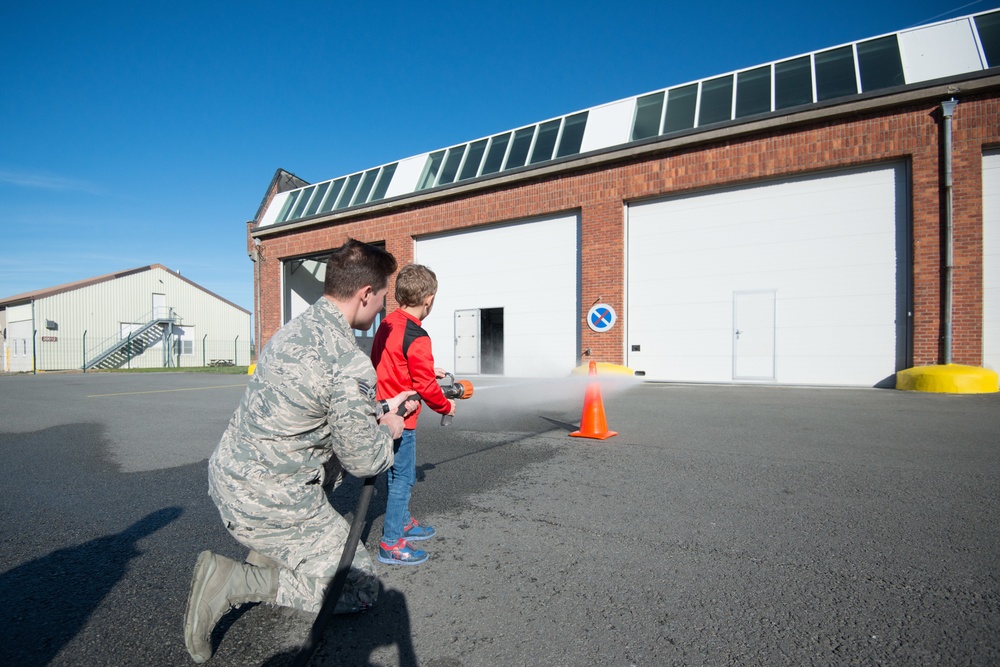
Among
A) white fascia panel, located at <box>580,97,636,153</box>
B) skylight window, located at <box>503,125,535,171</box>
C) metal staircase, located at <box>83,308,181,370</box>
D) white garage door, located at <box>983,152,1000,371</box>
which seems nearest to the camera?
white garage door, located at <box>983,152,1000,371</box>

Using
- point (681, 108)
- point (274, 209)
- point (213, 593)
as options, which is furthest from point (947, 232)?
point (274, 209)

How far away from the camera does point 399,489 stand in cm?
282

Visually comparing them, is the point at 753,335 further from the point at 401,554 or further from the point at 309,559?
the point at 309,559

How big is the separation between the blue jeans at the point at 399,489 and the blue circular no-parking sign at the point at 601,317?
430 inches

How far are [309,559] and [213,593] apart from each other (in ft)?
1.14

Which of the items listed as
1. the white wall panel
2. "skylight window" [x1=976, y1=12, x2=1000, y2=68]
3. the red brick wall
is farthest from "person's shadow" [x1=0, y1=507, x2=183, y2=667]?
the white wall panel

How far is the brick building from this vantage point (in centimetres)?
1030

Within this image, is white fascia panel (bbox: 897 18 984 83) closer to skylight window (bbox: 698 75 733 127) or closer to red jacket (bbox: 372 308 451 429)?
skylight window (bbox: 698 75 733 127)

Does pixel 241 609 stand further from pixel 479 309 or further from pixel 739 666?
pixel 479 309

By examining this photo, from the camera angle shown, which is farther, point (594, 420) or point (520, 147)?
point (520, 147)

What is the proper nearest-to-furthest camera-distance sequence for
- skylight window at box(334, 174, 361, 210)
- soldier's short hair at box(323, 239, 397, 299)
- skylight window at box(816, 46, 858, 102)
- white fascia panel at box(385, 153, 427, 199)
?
1. soldier's short hair at box(323, 239, 397, 299)
2. skylight window at box(816, 46, 858, 102)
3. white fascia panel at box(385, 153, 427, 199)
4. skylight window at box(334, 174, 361, 210)

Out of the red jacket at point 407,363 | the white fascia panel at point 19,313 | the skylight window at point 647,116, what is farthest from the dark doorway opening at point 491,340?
the white fascia panel at point 19,313

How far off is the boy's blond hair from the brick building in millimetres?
9894

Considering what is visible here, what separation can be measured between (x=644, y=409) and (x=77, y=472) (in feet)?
23.4
